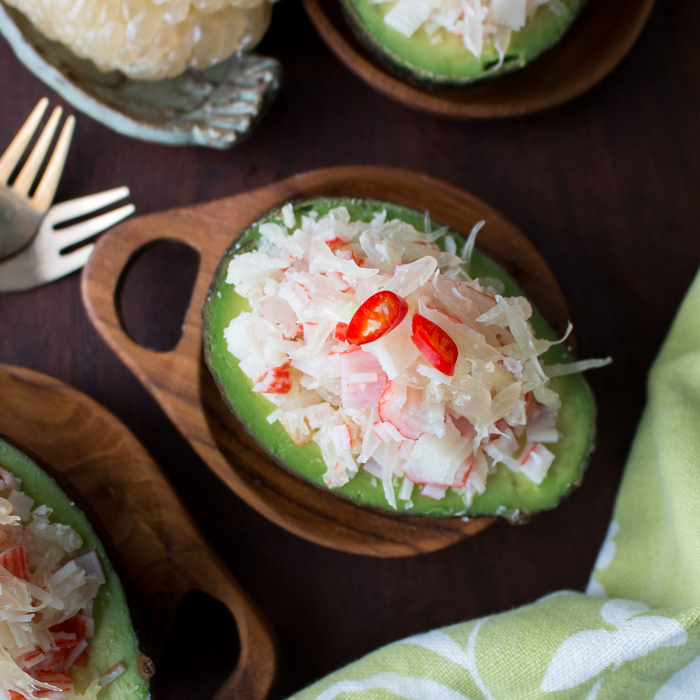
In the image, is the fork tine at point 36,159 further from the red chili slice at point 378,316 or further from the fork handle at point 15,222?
the red chili slice at point 378,316

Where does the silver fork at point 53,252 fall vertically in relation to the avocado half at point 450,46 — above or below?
below

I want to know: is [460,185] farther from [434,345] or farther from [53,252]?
[53,252]

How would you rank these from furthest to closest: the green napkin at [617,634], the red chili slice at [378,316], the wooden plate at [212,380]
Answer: the wooden plate at [212,380] → the green napkin at [617,634] → the red chili slice at [378,316]

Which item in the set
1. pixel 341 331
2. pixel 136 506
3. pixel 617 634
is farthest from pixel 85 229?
pixel 617 634

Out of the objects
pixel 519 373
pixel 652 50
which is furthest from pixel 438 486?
pixel 652 50

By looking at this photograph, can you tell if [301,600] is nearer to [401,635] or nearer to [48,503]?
[401,635]

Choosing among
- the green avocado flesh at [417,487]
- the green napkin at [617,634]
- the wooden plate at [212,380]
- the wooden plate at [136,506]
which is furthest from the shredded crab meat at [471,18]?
the wooden plate at [136,506]

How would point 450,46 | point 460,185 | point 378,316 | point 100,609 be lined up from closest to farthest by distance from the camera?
point 378,316
point 100,609
point 450,46
point 460,185
